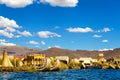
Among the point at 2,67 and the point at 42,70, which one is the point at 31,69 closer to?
the point at 42,70

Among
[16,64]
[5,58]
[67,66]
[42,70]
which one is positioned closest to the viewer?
[42,70]

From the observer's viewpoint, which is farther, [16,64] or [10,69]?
[16,64]

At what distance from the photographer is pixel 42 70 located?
11819cm

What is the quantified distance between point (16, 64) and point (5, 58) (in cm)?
1690

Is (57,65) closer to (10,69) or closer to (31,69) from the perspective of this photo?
(31,69)

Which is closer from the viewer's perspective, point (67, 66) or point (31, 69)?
point (31, 69)

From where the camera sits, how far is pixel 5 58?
126812mm

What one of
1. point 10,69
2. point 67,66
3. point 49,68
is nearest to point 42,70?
point 49,68

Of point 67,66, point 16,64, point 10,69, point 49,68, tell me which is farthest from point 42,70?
point 67,66

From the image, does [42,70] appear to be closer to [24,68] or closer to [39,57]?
[24,68]

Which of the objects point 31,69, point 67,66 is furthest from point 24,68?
point 67,66

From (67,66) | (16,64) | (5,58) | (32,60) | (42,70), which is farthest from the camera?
(67,66)

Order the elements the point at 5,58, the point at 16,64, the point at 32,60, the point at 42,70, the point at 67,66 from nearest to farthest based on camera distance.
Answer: the point at 42,70 < the point at 5,58 < the point at 16,64 < the point at 32,60 < the point at 67,66

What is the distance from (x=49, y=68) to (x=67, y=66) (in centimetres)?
7927
